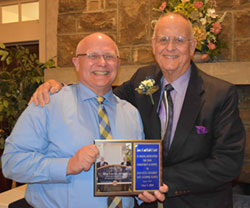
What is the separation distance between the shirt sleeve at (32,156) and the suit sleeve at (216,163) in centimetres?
64

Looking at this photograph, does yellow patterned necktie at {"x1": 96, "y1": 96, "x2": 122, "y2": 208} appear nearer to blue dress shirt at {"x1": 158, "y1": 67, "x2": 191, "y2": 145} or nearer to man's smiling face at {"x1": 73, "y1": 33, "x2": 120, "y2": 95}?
man's smiling face at {"x1": 73, "y1": 33, "x2": 120, "y2": 95}

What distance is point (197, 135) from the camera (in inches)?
68.4

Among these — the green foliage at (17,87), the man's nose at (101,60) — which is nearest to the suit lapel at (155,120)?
the man's nose at (101,60)

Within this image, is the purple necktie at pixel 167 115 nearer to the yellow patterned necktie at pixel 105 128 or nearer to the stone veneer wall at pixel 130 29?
the yellow patterned necktie at pixel 105 128

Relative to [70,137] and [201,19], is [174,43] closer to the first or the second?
[70,137]

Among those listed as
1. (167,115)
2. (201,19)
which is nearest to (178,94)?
(167,115)

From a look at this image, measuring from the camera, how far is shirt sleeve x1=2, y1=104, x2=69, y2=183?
4.87 ft

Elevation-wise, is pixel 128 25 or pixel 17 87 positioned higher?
pixel 128 25

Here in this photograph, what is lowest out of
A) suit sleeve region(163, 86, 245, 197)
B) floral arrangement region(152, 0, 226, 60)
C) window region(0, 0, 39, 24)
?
suit sleeve region(163, 86, 245, 197)

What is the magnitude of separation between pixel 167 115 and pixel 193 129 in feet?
0.63

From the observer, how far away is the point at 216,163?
5.57 ft

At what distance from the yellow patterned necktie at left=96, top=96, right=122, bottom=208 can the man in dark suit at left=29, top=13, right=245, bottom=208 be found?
0.99ft

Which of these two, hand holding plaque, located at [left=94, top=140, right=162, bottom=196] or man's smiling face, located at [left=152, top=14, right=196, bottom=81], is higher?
man's smiling face, located at [left=152, top=14, right=196, bottom=81]

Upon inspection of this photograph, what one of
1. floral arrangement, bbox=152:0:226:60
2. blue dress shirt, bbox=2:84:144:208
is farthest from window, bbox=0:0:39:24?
blue dress shirt, bbox=2:84:144:208
